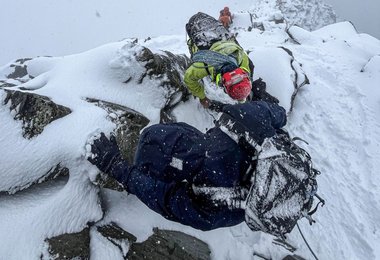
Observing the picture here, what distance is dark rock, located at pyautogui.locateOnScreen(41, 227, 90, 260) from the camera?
3531mm

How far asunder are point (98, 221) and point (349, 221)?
4182 millimetres

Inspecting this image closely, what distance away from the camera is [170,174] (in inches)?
137

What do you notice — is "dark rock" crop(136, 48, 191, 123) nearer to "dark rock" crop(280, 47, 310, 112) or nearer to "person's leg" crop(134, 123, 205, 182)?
"person's leg" crop(134, 123, 205, 182)

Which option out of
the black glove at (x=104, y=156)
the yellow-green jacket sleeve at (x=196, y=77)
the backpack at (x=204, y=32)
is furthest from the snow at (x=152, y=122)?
the backpack at (x=204, y=32)

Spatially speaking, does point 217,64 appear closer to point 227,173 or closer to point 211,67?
point 211,67

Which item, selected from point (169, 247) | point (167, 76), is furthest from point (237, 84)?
point (169, 247)

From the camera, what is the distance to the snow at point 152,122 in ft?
12.8

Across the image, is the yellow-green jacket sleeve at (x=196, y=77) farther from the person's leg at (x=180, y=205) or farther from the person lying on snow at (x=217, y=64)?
the person's leg at (x=180, y=205)

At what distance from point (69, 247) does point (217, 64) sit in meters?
3.48

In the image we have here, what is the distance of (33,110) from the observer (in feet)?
14.6

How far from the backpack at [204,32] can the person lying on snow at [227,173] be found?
3.01m

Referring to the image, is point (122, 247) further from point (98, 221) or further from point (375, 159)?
point (375, 159)

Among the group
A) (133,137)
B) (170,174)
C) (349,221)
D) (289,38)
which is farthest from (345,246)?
(289,38)

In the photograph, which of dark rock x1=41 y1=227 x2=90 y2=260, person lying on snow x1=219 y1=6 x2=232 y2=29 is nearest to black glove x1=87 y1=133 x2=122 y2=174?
dark rock x1=41 y1=227 x2=90 y2=260
